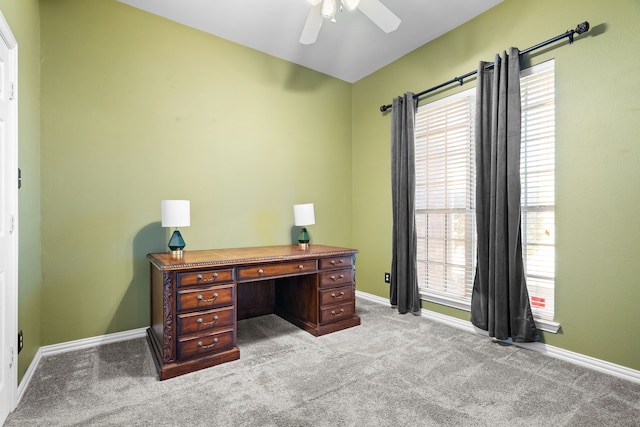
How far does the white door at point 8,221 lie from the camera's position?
5.08 feet

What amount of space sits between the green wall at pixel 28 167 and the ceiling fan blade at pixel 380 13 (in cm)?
200

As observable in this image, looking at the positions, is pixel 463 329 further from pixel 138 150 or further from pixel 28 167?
pixel 28 167

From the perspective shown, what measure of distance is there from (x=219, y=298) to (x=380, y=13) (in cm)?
225

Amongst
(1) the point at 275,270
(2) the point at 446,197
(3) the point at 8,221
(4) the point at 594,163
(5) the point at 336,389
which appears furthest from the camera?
(2) the point at 446,197

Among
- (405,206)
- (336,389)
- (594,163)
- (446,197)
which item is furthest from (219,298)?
(594,163)

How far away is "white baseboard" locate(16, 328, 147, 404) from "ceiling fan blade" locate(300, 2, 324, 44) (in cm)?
271

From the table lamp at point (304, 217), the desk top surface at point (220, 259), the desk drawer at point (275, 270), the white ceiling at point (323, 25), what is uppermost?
the white ceiling at point (323, 25)

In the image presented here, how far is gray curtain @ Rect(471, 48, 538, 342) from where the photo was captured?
7.72ft

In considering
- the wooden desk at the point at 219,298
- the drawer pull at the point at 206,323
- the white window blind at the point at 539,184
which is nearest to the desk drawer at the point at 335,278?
the wooden desk at the point at 219,298

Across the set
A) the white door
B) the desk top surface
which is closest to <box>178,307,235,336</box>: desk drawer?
the desk top surface

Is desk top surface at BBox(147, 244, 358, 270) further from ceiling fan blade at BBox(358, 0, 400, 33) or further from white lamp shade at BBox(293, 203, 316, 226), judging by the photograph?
ceiling fan blade at BBox(358, 0, 400, 33)

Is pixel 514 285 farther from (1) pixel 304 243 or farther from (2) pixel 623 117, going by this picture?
(1) pixel 304 243

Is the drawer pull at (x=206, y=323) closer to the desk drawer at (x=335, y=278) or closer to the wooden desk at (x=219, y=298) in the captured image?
the wooden desk at (x=219, y=298)

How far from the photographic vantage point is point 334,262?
283cm
